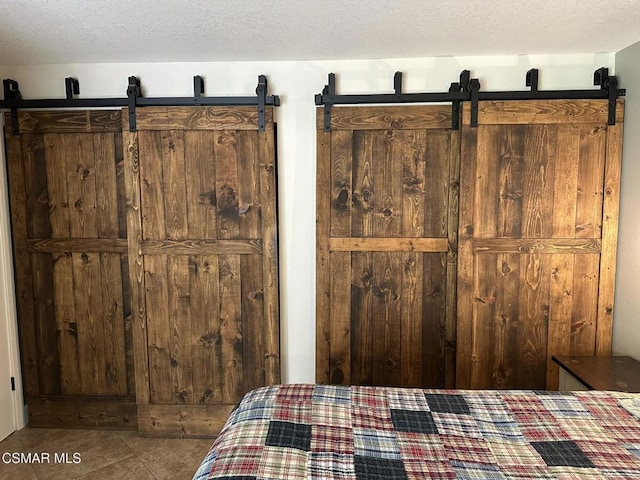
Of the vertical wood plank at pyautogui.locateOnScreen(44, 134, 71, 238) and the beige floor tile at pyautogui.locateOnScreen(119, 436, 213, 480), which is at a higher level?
the vertical wood plank at pyautogui.locateOnScreen(44, 134, 71, 238)

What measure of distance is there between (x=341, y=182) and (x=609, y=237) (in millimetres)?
1549

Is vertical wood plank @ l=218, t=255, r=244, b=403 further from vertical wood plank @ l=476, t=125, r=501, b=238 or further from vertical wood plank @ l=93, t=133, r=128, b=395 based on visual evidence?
vertical wood plank @ l=476, t=125, r=501, b=238

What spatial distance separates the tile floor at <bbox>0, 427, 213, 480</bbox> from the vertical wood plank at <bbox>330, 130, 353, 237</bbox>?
5.13 ft

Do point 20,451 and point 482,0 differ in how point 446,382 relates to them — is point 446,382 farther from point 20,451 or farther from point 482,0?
point 20,451

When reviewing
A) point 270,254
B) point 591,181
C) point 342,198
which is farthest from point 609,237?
point 270,254

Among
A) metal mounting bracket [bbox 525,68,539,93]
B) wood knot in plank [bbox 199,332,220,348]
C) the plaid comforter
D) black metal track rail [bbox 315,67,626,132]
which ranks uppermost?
metal mounting bracket [bbox 525,68,539,93]

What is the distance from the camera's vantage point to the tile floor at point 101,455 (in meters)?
2.65

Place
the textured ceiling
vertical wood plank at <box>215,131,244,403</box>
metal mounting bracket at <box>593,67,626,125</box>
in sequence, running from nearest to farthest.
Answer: the textured ceiling
metal mounting bracket at <box>593,67,626,125</box>
vertical wood plank at <box>215,131,244,403</box>

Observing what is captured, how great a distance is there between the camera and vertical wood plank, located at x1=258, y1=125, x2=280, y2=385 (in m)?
2.86

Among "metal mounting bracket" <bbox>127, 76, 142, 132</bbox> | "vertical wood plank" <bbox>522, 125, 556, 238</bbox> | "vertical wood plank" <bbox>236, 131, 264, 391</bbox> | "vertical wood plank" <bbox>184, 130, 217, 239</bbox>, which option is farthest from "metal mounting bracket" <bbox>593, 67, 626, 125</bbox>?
"metal mounting bracket" <bbox>127, 76, 142, 132</bbox>

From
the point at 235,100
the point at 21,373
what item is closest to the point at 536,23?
the point at 235,100

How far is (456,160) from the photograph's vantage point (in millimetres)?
2807

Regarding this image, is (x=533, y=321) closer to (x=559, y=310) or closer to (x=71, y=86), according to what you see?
(x=559, y=310)

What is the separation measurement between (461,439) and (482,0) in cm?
166
